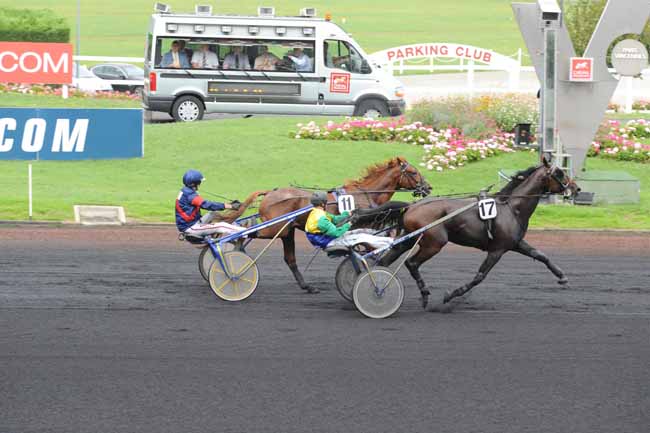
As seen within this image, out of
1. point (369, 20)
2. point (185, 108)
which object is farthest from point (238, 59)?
point (369, 20)

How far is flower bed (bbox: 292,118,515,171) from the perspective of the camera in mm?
19516

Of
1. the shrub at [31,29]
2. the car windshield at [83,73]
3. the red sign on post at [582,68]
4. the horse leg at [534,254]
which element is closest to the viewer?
the horse leg at [534,254]

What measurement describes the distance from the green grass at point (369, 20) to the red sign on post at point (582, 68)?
100ft

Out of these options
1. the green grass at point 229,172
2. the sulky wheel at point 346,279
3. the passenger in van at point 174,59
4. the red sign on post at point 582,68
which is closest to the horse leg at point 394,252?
the sulky wheel at point 346,279

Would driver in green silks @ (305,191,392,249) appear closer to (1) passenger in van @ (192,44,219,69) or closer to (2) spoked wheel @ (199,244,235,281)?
(2) spoked wheel @ (199,244,235,281)

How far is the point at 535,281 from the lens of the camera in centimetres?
1242

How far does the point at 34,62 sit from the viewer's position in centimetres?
2098

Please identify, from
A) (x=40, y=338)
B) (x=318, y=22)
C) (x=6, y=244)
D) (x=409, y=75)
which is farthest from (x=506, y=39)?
(x=40, y=338)

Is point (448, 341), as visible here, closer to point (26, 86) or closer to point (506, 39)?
point (26, 86)

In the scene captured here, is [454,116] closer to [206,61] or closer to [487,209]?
[206,61]

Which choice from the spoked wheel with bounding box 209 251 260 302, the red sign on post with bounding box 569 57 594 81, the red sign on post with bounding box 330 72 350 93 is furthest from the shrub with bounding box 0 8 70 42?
the spoked wheel with bounding box 209 251 260 302

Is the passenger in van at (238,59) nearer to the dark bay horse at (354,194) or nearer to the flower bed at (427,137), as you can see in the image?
the flower bed at (427,137)

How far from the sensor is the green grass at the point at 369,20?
51562 mm

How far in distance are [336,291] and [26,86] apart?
17.4m
